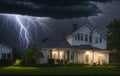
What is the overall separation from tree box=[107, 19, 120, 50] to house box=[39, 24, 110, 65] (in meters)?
12.1

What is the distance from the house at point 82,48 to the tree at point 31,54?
158 inches

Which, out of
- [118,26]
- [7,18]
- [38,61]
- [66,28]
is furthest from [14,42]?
[118,26]

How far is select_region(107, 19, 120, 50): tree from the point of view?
58500mm

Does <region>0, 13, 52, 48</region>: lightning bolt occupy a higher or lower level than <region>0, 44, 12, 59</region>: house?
higher

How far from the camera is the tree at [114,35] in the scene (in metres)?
58.5

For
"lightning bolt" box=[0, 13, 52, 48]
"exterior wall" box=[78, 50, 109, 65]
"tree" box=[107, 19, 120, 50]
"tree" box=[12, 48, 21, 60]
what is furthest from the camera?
"lightning bolt" box=[0, 13, 52, 48]

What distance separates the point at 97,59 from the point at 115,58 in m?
16.3

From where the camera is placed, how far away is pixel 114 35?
58812 millimetres

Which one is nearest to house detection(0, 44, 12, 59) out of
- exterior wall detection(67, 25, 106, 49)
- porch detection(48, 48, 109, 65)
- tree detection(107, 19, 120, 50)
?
porch detection(48, 48, 109, 65)

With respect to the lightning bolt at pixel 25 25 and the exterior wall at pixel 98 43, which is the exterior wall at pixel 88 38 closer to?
the exterior wall at pixel 98 43

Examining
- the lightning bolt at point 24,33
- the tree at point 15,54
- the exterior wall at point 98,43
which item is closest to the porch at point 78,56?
the exterior wall at point 98,43

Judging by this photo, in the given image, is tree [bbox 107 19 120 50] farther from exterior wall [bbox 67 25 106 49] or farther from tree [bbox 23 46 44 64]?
exterior wall [bbox 67 25 106 49]

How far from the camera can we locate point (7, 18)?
86062 mm

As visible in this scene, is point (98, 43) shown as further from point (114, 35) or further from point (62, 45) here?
point (114, 35)
